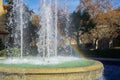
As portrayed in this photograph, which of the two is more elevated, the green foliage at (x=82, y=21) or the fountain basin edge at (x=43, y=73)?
the green foliage at (x=82, y=21)

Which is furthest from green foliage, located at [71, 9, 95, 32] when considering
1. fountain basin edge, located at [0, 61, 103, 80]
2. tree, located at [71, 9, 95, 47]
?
fountain basin edge, located at [0, 61, 103, 80]

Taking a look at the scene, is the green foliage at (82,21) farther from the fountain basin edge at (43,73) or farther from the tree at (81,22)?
the fountain basin edge at (43,73)

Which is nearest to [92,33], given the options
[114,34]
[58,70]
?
[114,34]

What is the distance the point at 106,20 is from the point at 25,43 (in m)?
9.94

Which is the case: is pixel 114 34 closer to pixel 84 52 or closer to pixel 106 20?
pixel 106 20

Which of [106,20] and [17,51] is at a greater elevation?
[106,20]

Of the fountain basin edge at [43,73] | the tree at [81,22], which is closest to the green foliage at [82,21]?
the tree at [81,22]

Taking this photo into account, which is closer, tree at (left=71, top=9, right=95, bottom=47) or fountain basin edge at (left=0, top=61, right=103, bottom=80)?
fountain basin edge at (left=0, top=61, right=103, bottom=80)

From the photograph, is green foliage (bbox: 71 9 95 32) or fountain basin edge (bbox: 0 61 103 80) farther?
green foliage (bbox: 71 9 95 32)

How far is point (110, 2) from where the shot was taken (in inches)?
1080

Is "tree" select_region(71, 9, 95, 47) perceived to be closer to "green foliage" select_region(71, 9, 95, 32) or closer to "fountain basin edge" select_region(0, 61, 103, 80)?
"green foliage" select_region(71, 9, 95, 32)

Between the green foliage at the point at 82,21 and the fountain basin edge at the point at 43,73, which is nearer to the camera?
the fountain basin edge at the point at 43,73

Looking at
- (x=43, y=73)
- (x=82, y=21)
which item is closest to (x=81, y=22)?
(x=82, y=21)

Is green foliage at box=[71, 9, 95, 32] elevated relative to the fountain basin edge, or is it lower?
elevated
